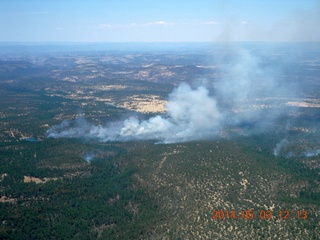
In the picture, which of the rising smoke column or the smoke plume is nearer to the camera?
the rising smoke column

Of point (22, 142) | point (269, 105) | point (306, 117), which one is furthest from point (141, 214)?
point (269, 105)

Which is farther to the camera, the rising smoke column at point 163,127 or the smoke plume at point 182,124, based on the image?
the smoke plume at point 182,124

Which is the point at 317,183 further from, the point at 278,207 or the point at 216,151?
the point at 216,151

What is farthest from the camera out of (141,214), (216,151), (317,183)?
(216,151)

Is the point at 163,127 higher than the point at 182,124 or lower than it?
lower

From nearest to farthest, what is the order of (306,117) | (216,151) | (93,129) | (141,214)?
(141,214) → (216,151) → (93,129) → (306,117)

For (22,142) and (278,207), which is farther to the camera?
(22,142)

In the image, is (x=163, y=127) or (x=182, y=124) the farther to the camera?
(x=182, y=124)
